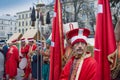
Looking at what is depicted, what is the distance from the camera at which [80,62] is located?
5.07 m

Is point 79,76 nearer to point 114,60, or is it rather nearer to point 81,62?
point 81,62

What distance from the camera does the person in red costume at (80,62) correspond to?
494cm

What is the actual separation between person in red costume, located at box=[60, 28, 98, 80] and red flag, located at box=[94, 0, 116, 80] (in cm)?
14

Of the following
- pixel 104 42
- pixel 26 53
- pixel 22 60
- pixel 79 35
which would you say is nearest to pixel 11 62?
pixel 22 60

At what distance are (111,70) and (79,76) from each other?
19.6 inches

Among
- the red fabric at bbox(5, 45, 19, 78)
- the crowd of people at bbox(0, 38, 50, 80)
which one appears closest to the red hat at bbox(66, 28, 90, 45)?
the crowd of people at bbox(0, 38, 50, 80)

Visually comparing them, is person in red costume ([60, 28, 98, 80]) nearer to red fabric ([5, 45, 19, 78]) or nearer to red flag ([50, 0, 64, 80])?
red flag ([50, 0, 64, 80])

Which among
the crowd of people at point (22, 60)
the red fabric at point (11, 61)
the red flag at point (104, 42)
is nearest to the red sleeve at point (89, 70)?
the red flag at point (104, 42)

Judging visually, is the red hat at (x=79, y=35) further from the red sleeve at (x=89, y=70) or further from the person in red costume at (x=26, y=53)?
the person in red costume at (x=26, y=53)

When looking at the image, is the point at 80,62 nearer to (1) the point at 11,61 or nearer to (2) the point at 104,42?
(2) the point at 104,42

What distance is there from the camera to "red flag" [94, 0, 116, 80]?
4.77 meters

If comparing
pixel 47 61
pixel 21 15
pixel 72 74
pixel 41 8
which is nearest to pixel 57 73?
pixel 72 74

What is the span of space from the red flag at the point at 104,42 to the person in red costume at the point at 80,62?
0.14 meters

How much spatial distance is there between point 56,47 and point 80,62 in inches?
67.9
